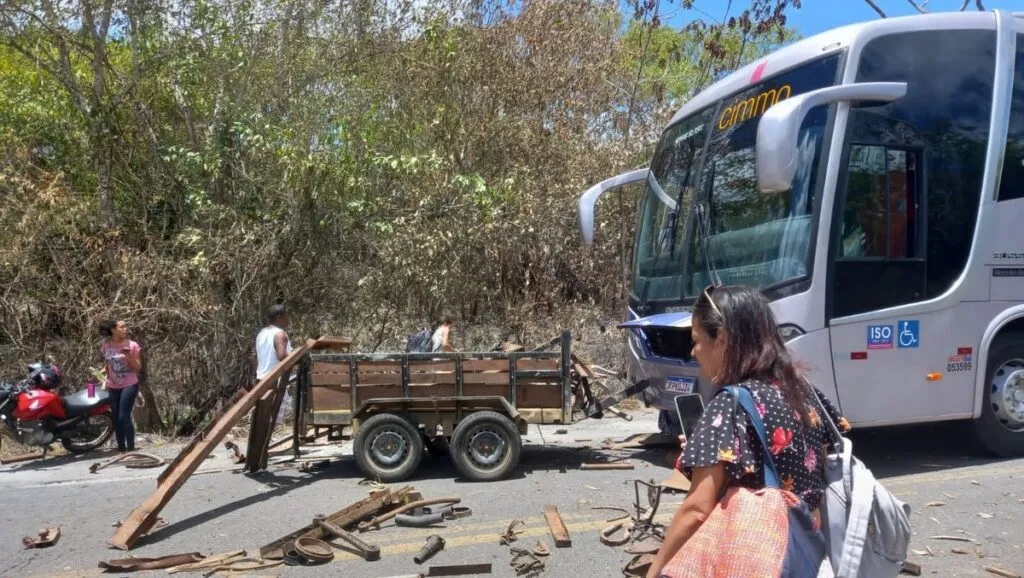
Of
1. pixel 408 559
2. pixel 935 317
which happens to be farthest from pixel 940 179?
pixel 408 559

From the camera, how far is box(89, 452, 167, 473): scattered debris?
30.7 ft

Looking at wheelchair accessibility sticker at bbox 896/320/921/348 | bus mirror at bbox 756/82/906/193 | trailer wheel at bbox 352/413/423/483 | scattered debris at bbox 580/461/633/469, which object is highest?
bus mirror at bbox 756/82/906/193

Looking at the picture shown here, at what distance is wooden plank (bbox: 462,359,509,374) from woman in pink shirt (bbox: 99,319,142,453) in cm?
417

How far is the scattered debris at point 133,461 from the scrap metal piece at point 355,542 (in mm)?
3954

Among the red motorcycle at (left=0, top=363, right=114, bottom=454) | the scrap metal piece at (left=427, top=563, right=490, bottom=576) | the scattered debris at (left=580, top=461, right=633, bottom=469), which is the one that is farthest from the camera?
the red motorcycle at (left=0, top=363, right=114, bottom=454)

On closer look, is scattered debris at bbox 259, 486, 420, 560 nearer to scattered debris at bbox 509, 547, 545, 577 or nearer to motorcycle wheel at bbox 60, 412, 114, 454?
scattered debris at bbox 509, 547, 545, 577

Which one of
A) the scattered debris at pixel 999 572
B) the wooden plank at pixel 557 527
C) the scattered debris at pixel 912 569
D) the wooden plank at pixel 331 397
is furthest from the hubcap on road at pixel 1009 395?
the wooden plank at pixel 331 397

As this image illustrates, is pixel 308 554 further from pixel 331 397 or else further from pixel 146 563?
pixel 331 397

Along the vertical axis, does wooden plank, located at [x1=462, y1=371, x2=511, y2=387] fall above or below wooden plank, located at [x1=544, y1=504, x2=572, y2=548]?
above

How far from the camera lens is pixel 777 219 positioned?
24.5 feet

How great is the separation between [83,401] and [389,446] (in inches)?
158

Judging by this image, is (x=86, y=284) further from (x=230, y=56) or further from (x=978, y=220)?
(x=978, y=220)

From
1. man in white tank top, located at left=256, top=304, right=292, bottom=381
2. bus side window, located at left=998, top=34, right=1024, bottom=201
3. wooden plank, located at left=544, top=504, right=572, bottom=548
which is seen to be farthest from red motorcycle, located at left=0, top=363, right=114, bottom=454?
bus side window, located at left=998, top=34, right=1024, bottom=201

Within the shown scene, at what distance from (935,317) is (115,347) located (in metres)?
8.37
